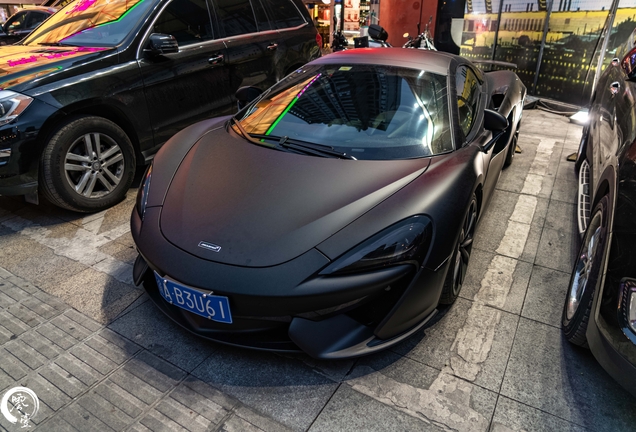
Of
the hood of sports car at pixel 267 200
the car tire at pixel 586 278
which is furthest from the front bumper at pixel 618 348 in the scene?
the hood of sports car at pixel 267 200

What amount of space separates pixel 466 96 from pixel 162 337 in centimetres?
244

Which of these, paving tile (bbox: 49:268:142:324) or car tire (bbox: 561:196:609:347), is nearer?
car tire (bbox: 561:196:609:347)

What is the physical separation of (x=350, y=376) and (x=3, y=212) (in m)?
3.27

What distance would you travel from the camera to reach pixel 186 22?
4.17 metres

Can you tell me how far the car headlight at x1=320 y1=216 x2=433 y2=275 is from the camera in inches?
72.6

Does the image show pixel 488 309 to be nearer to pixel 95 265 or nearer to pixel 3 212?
pixel 95 265

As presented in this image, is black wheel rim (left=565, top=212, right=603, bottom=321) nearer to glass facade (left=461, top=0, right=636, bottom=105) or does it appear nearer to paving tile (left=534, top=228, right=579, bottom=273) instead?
paving tile (left=534, top=228, right=579, bottom=273)

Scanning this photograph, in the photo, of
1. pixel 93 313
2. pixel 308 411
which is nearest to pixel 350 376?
pixel 308 411

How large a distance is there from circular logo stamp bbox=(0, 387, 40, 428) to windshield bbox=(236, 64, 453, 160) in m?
1.77

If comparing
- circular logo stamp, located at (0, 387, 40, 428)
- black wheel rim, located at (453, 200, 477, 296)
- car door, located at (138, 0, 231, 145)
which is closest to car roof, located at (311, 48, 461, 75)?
black wheel rim, located at (453, 200, 477, 296)

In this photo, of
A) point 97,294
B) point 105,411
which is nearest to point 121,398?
point 105,411

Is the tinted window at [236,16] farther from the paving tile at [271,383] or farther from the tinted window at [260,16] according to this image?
the paving tile at [271,383]

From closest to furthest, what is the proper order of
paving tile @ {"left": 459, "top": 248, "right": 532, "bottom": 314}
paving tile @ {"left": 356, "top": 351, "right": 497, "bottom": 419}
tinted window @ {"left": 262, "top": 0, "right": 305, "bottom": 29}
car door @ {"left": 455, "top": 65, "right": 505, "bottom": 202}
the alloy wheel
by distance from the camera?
paving tile @ {"left": 356, "top": 351, "right": 497, "bottom": 419} → paving tile @ {"left": 459, "top": 248, "right": 532, "bottom": 314} → car door @ {"left": 455, "top": 65, "right": 505, "bottom": 202} → the alloy wheel → tinted window @ {"left": 262, "top": 0, "right": 305, "bottom": 29}

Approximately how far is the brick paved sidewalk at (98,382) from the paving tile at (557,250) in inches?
85.0
